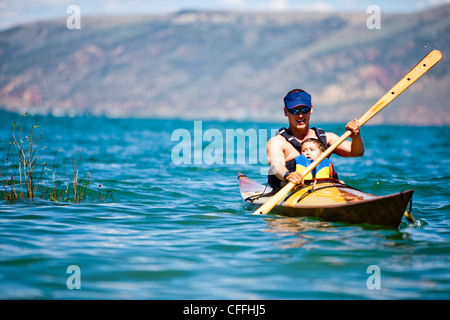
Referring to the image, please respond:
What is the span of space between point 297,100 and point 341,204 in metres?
1.75

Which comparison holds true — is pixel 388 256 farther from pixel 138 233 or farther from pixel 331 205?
pixel 138 233

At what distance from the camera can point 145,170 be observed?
53.9ft

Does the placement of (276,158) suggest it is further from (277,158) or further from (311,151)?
(311,151)

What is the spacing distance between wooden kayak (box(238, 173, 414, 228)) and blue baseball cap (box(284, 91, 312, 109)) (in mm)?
1132

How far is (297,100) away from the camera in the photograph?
813 cm

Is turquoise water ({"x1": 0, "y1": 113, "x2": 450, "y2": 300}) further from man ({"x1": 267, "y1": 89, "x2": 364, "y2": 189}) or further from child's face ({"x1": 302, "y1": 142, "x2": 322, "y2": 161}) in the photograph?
child's face ({"x1": 302, "y1": 142, "x2": 322, "y2": 161})

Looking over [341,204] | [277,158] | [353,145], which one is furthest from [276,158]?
[341,204]

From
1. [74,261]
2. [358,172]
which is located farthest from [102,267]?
[358,172]

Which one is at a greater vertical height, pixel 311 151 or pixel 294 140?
pixel 294 140

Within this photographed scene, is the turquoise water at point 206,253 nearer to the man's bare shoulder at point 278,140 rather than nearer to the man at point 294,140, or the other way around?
the man at point 294,140

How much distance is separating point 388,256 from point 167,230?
2.94 m

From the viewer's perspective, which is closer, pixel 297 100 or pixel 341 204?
pixel 341 204
